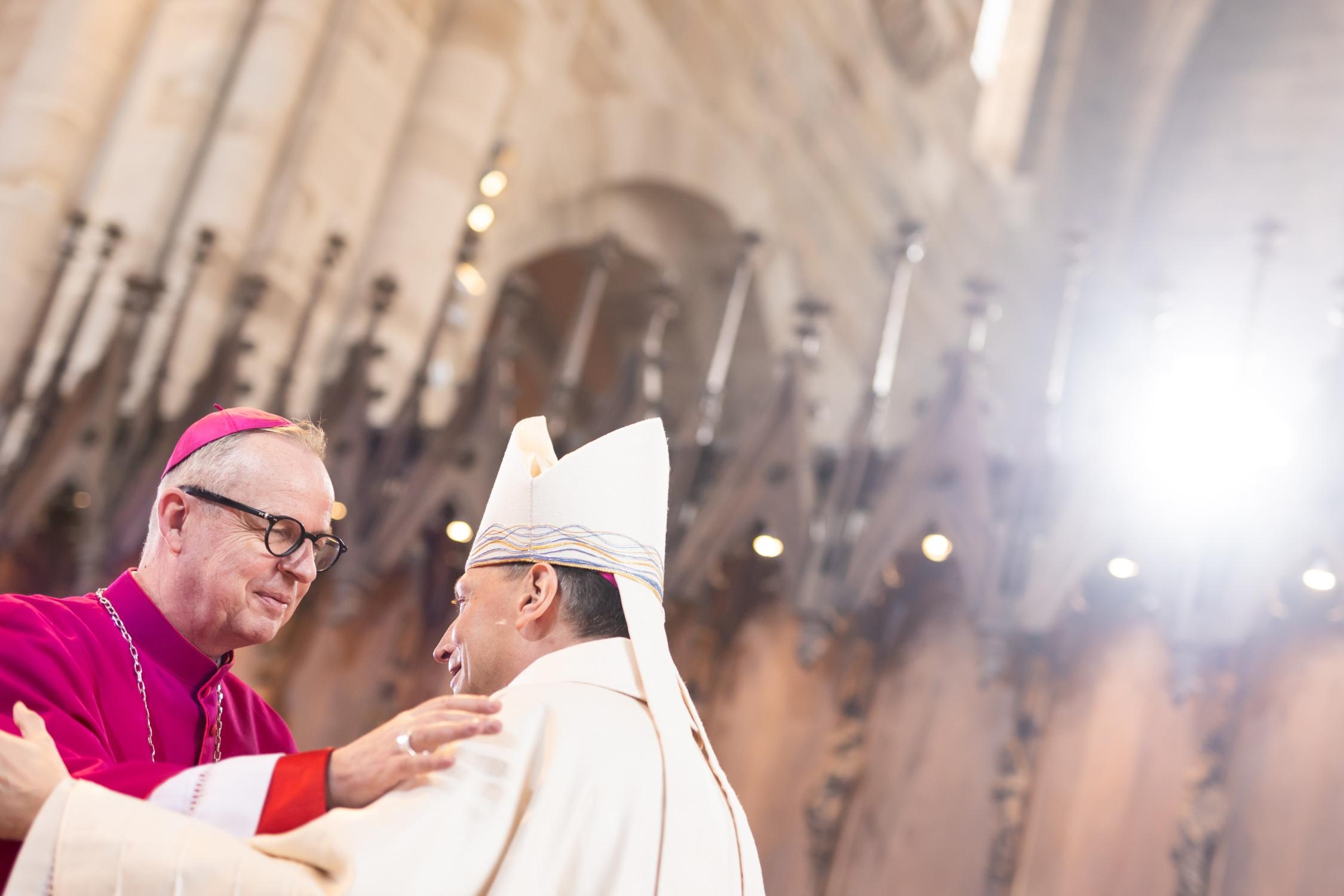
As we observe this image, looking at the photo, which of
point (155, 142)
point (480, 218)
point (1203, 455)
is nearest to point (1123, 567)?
point (1203, 455)

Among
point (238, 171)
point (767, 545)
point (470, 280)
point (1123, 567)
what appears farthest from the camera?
point (470, 280)

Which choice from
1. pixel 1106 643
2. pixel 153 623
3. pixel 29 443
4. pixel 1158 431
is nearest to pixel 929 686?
pixel 1106 643

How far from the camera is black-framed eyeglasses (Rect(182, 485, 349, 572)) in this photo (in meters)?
2.21

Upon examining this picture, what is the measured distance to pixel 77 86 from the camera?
640cm

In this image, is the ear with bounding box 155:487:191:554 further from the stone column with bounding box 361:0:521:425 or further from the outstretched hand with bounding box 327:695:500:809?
the stone column with bounding box 361:0:521:425

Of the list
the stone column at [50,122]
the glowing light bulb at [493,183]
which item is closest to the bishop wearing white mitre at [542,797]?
the stone column at [50,122]

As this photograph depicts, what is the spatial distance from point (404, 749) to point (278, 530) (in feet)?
2.03

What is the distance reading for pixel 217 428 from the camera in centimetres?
229

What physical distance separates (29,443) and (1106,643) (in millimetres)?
4097

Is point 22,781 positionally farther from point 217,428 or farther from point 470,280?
point 470,280

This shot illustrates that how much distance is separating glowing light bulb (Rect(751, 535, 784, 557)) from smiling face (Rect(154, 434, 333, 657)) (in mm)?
2685

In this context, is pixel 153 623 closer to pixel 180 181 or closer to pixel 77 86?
pixel 180 181

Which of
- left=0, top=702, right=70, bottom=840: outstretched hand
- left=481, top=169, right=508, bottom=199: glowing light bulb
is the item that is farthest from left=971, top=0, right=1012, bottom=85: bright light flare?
left=0, top=702, right=70, bottom=840: outstretched hand

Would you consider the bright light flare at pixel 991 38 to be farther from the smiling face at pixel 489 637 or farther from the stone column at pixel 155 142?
the smiling face at pixel 489 637
